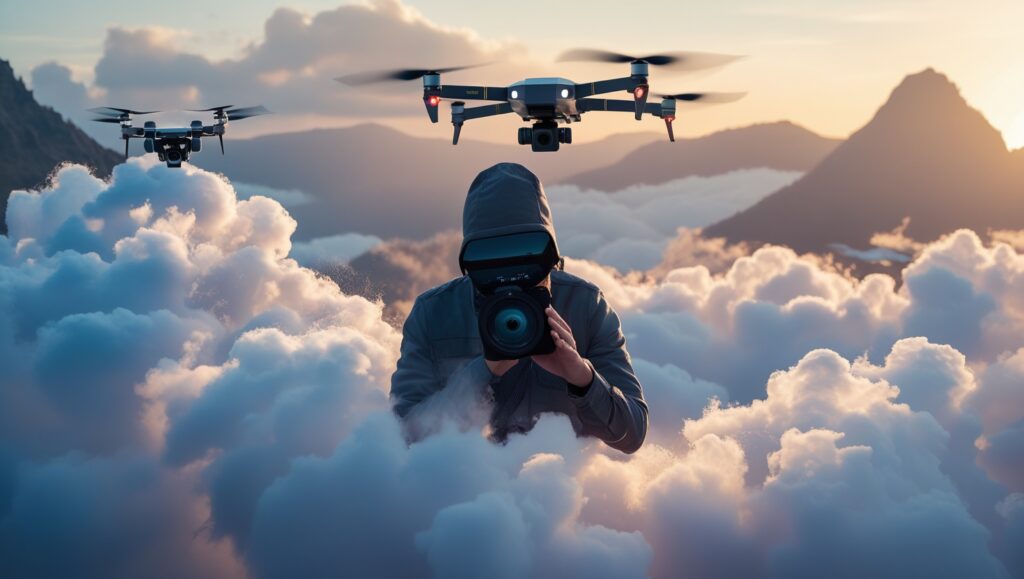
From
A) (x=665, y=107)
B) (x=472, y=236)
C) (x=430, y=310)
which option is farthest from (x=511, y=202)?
(x=665, y=107)

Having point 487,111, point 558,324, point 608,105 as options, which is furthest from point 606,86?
point 558,324

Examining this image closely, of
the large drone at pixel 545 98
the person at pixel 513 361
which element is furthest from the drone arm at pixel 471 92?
the person at pixel 513 361

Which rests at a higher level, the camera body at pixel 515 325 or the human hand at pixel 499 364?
the camera body at pixel 515 325

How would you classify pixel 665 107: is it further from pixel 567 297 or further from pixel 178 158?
pixel 567 297

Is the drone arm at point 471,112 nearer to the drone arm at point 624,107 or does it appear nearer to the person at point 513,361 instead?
the drone arm at point 624,107

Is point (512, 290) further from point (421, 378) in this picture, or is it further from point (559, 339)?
point (421, 378)

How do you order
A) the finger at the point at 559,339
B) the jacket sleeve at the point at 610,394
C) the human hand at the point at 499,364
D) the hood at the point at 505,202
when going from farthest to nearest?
1. the hood at the point at 505,202
2. the jacket sleeve at the point at 610,394
3. the human hand at the point at 499,364
4. the finger at the point at 559,339
